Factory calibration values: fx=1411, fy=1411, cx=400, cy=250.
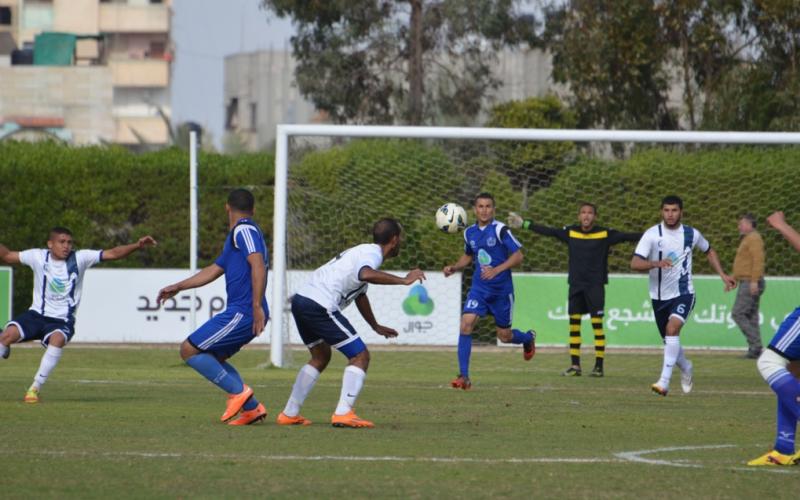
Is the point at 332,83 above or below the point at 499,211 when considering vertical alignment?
above

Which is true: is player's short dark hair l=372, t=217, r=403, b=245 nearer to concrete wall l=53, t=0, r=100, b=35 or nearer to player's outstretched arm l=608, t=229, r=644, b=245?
player's outstretched arm l=608, t=229, r=644, b=245

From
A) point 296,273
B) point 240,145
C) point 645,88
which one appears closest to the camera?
point 296,273

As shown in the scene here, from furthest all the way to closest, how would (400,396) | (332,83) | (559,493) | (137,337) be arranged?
(332,83)
(137,337)
(400,396)
(559,493)

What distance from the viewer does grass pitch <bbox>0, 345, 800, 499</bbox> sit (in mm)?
7648

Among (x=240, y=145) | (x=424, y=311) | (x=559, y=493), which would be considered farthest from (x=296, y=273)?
(x=240, y=145)

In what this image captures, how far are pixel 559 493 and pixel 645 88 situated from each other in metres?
27.3

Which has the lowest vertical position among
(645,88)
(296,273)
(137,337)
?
(137,337)

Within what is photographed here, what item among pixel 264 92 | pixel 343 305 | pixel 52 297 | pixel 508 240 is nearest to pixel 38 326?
pixel 52 297

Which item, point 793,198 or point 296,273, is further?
point 793,198

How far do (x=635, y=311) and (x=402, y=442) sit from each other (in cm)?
1570

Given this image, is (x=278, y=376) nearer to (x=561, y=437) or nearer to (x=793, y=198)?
(x=561, y=437)

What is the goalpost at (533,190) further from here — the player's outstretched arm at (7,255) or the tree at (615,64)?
the player's outstretched arm at (7,255)

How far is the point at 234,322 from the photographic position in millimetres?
10695

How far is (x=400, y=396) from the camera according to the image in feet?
47.0
